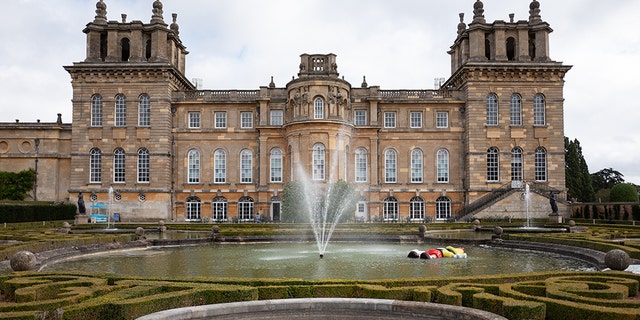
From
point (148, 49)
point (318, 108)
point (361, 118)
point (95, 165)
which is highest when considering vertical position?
point (148, 49)

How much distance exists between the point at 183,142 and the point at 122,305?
31087 mm

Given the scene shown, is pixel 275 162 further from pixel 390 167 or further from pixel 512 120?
pixel 512 120

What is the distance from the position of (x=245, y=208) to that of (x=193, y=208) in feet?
11.6

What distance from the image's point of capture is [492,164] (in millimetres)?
36688

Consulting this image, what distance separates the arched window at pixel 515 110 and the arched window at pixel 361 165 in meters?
10.2

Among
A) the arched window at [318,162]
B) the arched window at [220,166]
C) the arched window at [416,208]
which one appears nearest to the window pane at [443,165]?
the arched window at [416,208]

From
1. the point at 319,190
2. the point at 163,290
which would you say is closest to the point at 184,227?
the point at 319,190

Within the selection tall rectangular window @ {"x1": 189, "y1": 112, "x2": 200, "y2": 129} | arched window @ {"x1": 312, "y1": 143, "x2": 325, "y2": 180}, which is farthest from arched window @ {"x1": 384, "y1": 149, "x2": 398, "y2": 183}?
tall rectangular window @ {"x1": 189, "y1": 112, "x2": 200, "y2": 129}

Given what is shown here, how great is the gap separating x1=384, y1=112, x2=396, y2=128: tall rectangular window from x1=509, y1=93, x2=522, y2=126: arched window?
7815mm

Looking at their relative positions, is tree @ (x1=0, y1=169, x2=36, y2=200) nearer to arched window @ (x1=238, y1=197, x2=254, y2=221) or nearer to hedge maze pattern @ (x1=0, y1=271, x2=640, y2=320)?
arched window @ (x1=238, y1=197, x2=254, y2=221)

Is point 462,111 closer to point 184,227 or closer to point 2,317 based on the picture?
point 184,227

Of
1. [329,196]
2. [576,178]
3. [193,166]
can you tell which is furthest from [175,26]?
[576,178]

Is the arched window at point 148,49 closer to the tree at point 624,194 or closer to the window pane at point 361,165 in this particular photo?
the window pane at point 361,165

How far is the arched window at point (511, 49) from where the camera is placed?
126ft
